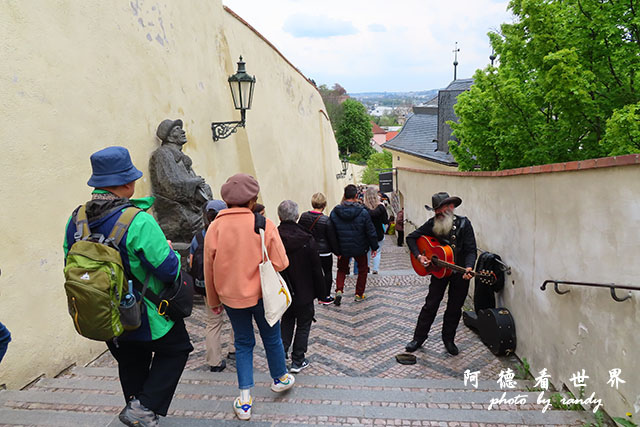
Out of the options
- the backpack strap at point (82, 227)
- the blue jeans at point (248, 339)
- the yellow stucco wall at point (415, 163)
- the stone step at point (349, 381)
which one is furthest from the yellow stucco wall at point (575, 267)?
the yellow stucco wall at point (415, 163)

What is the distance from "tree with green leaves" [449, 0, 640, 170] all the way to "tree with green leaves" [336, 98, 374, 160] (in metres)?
45.0

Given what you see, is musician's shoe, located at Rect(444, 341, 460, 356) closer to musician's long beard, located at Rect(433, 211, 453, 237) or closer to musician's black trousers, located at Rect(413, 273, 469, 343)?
musician's black trousers, located at Rect(413, 273, 469, 343)

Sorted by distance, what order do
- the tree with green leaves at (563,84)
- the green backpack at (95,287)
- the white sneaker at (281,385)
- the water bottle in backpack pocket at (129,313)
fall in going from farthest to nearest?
the tree with green leaves at (563,84)
the white sneaker at (281,385)
the water bottle in backpack pocket at (129,313)
the green backpack at (95,287)

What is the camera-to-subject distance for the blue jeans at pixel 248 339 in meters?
2.98

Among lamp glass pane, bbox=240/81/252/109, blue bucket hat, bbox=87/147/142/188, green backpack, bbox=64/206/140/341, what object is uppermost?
lamp glass pane, bbox=240/81/252/109

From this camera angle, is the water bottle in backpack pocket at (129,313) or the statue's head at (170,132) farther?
the statue's head at (170,132)

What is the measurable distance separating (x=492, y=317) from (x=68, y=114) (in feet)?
15.7

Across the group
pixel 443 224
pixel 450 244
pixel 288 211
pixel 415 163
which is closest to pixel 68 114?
pixel 288 211

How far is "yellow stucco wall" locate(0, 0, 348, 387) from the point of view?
3.54 m

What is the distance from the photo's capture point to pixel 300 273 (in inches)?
148

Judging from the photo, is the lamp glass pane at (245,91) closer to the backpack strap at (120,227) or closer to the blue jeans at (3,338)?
the backpack strap at (120,227)

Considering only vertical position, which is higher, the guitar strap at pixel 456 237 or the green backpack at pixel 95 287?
the green backpack at pixel 95 287

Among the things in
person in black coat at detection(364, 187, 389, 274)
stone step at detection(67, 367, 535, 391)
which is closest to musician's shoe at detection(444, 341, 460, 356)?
stone step at detection(67, 367, 535, 391)

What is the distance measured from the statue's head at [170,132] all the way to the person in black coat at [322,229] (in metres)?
2.13
